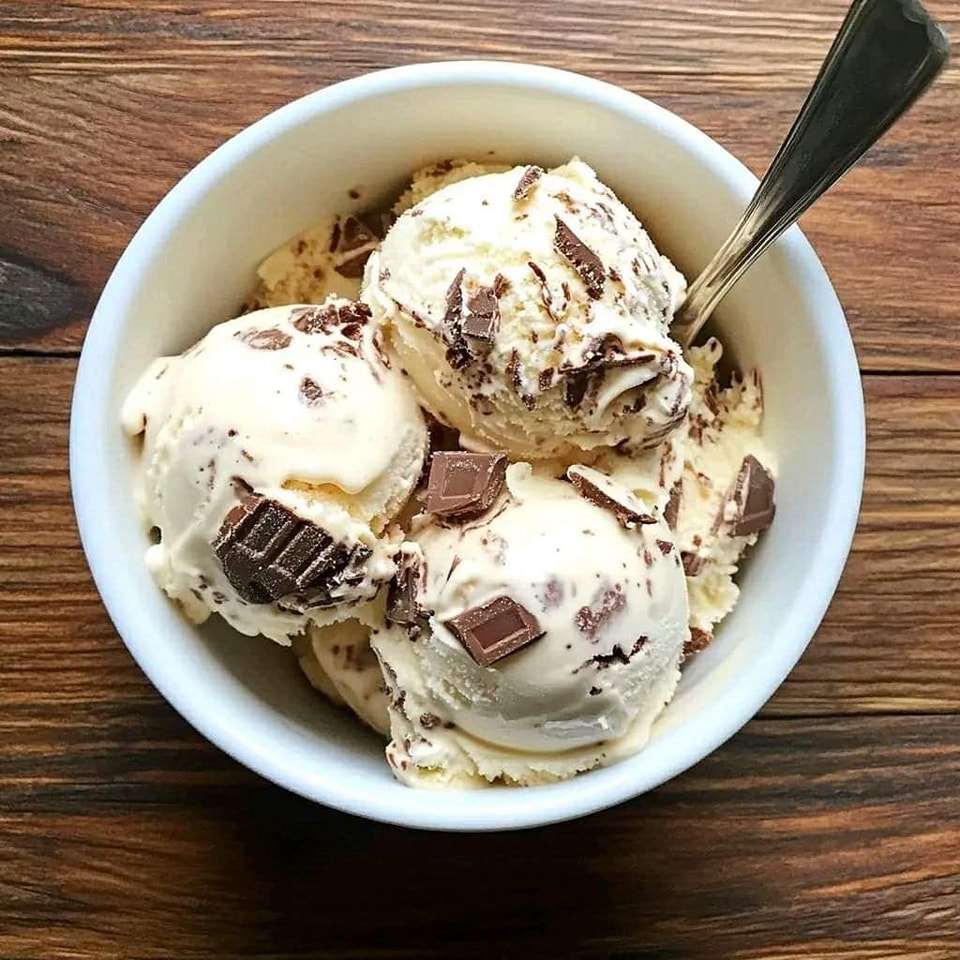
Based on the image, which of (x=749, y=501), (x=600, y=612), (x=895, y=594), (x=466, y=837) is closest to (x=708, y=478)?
(x=749, y=501)

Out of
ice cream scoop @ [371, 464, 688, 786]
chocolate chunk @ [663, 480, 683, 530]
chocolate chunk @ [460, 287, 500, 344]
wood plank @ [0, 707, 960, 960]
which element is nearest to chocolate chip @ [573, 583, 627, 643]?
ice cream scoop @ [371, 464, 688, 786]

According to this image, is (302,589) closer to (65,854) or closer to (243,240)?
(243,240)

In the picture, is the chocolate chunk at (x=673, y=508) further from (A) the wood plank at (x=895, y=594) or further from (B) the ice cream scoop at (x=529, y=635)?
(A) the wood plank at (x=895, y=594)

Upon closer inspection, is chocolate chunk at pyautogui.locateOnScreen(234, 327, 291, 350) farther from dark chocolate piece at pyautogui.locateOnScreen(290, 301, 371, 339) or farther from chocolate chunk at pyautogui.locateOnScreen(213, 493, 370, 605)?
chocolate chunk at pyautogui.locateOnScreen(213, 493, 370, 605)

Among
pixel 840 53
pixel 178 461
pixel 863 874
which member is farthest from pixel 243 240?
pixel 863 874

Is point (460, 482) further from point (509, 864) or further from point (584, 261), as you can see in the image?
point (509, 864)

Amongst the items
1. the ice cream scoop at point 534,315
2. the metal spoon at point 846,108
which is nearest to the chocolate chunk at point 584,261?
the ice cream scoop at point 534,315
